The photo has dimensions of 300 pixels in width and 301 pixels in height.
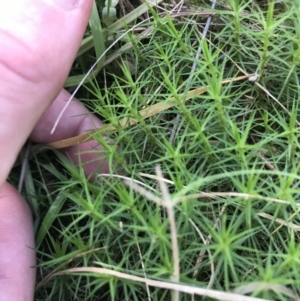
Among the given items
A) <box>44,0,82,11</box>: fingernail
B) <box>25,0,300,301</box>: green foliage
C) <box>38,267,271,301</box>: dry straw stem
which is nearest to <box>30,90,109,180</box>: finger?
<box>25,0,300,301</box>: green foliage

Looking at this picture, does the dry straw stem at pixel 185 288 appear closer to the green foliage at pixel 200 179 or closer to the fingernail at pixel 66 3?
the green foliage at pixel 200 179

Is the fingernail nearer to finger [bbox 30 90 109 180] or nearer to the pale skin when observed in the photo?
the pale skin

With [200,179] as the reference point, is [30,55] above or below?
above

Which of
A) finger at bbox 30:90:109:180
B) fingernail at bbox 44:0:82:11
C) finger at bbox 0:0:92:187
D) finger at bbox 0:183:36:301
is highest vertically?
fingernail at bbox 44:0:82:11

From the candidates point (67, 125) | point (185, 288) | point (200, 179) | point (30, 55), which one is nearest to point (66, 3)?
point (30, 55)

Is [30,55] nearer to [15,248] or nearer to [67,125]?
[67,125]

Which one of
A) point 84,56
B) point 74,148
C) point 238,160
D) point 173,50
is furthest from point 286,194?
point 84,56

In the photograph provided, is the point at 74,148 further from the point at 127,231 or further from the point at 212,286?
the point at 212,286
